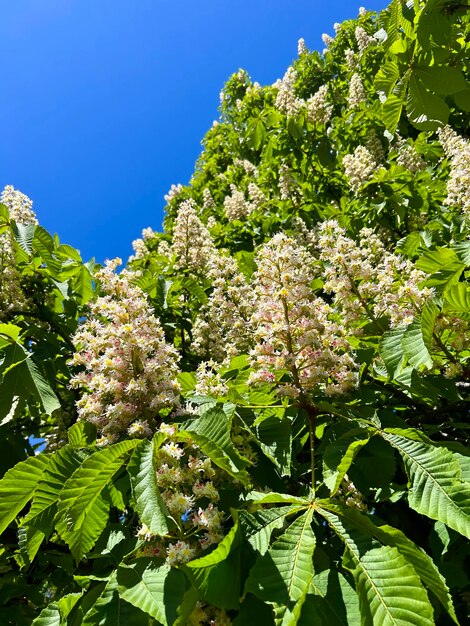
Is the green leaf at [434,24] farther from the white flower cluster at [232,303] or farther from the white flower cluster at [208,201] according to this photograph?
the white flower cluster at [208,201]

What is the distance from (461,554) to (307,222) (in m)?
3.17

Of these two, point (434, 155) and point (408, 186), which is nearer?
point (408, 186)

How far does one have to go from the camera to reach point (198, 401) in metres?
1.69

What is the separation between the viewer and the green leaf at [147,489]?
1.09m

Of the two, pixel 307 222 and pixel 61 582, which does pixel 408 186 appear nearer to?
pixel 307 222

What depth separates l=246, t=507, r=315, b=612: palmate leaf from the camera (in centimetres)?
99

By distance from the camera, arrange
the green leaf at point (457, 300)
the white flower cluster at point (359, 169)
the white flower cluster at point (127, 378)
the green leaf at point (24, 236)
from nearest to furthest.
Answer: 1. the white flower cluster at point (127, 378)
2. the green leaf at point (457, 300)
3. the green leaf at point (24, 236)
4. the white flower cluster at point (359, 169)

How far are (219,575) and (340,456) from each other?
48 cm

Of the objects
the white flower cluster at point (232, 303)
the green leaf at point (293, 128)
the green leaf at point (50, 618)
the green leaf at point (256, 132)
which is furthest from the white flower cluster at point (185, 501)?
the green leaf at point (256, 132)

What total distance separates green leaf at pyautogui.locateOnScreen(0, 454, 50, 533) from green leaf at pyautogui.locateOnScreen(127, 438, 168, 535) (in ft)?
1.02

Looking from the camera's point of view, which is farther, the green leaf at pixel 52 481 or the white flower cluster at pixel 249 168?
the white flower cluster at pixel 249 168

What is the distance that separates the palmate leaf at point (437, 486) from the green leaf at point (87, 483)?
2.31 feet

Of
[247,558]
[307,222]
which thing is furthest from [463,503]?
[307,222]

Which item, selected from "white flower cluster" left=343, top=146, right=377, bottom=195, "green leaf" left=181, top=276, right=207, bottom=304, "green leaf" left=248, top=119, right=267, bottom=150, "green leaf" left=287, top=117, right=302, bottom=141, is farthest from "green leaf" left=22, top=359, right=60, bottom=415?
"green leaf" left=248, top=119, right=267, bottom=150
